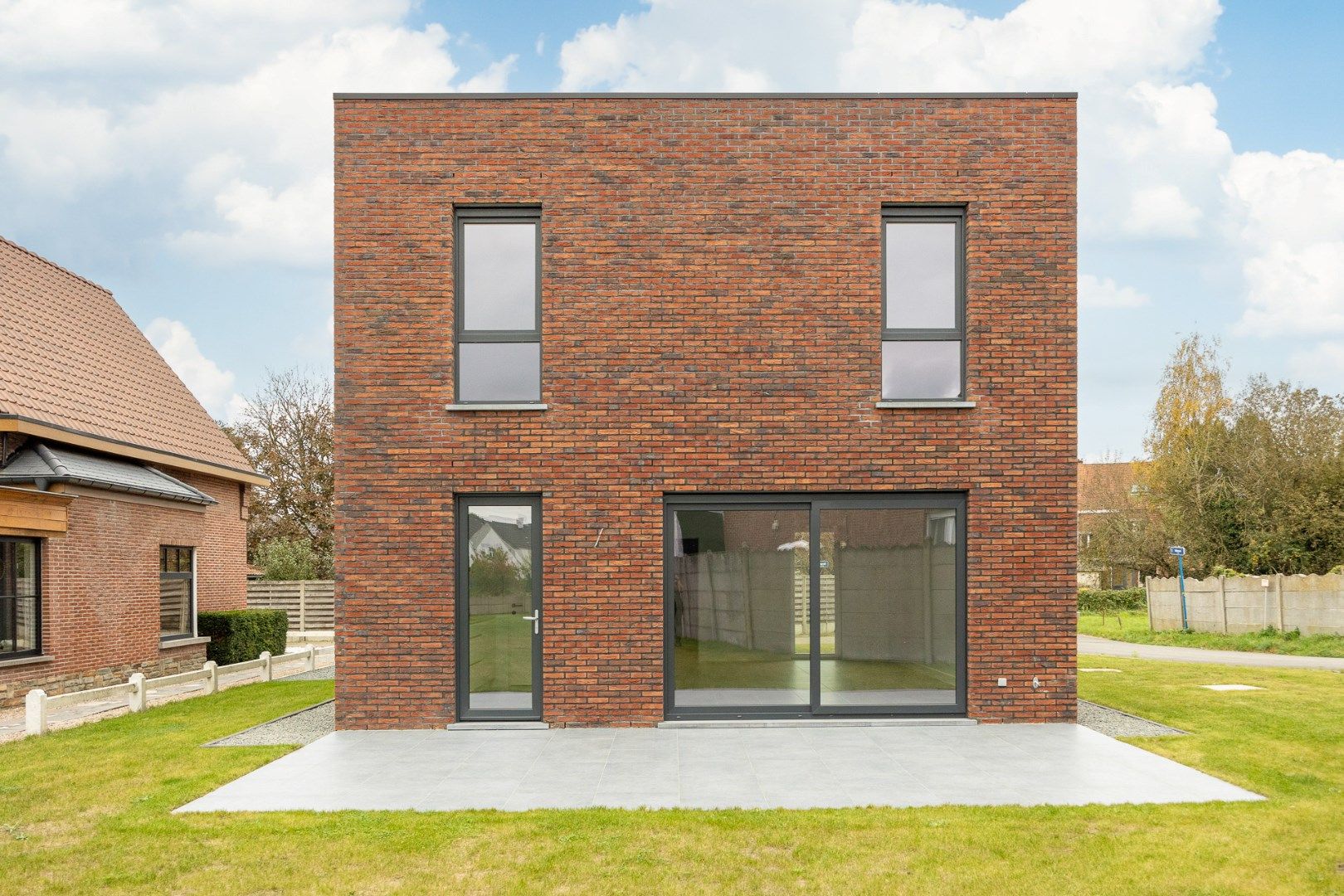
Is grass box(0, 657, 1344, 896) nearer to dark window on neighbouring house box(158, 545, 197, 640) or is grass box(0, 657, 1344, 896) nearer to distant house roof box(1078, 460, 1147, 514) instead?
dark window on neighbouring house box(158, 545, 197, 640)

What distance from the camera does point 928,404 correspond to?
921 centimetres

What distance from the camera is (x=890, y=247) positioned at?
372 inches

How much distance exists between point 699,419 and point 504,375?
201 cm

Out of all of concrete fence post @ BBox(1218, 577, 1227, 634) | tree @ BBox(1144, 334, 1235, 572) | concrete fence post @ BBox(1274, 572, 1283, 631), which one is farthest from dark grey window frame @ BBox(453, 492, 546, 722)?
tree @ BBox(1144, 334, 1235, 572)

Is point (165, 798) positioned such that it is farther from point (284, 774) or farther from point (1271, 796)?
point (1271, 796)

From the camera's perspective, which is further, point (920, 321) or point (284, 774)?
point (920, 321)

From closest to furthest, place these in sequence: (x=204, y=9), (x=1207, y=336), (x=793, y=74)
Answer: (x=793, y=74), (x=204, y=9), (x=1207, y=336)

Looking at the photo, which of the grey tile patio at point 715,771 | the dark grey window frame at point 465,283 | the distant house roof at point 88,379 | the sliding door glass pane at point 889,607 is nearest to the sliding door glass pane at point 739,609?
the sliding door glass pane at point 889,607

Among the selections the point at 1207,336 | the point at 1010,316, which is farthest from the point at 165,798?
the point at 1207,336

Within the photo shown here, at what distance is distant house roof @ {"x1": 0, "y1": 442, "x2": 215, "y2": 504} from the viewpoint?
1255 cm

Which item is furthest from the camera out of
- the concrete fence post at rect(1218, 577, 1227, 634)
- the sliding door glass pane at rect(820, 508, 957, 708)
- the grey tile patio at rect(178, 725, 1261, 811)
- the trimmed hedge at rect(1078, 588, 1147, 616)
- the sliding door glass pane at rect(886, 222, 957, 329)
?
the trimmed hedge at rect(1078, 588, 1147, 616)

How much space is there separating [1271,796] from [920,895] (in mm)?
3469

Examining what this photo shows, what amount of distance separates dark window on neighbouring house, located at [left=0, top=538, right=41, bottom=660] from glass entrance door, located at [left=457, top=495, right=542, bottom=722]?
743 cm

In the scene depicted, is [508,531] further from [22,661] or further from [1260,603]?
[1260,603]
